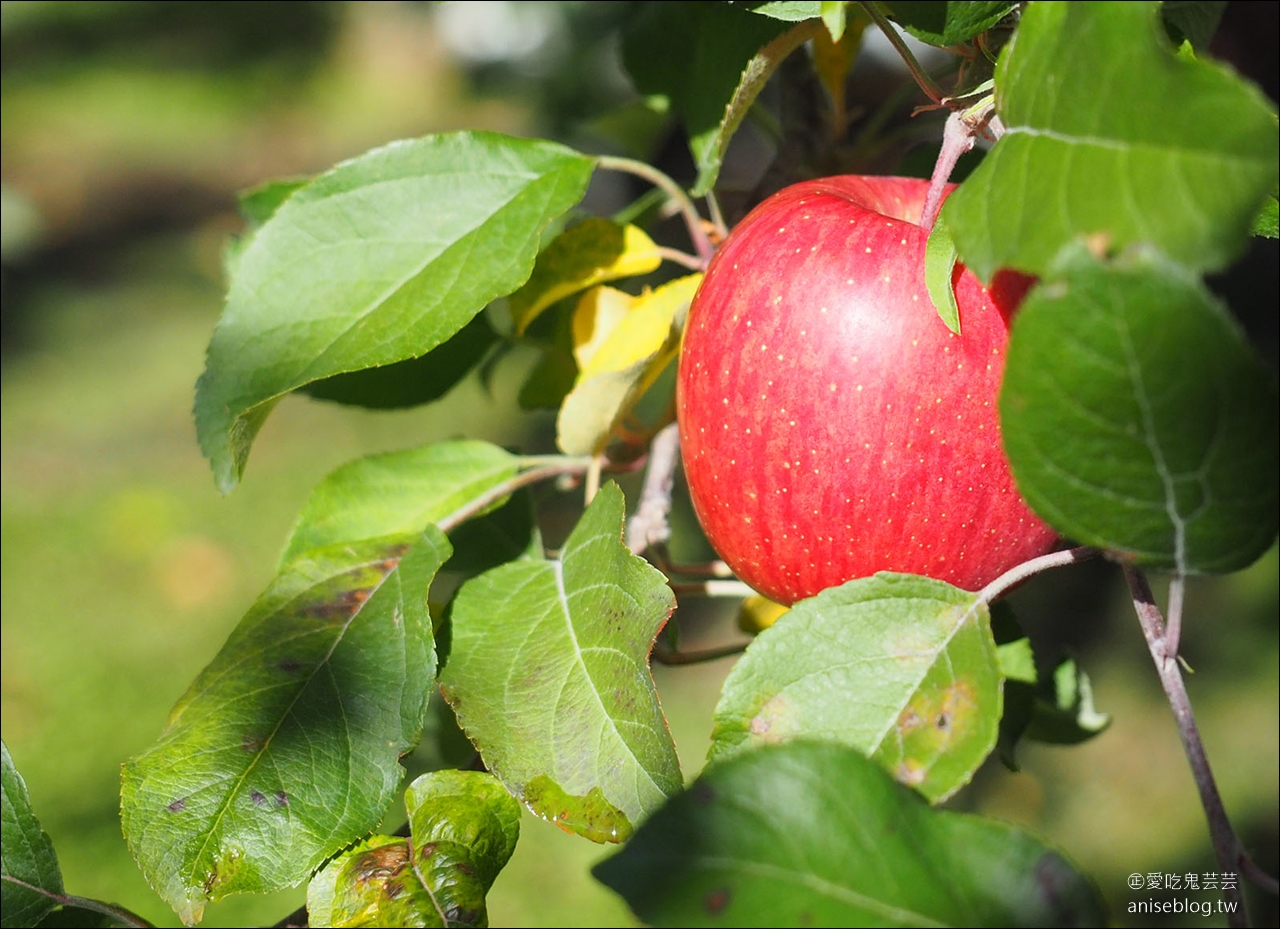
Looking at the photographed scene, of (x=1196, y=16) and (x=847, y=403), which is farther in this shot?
(x=1196, y=16)

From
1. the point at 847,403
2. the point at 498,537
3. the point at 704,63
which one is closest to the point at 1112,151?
the point at 847,403

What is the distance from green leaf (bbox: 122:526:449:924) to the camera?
1.82 ft

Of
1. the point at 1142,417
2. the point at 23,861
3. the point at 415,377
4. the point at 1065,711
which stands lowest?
the point at 1065,711

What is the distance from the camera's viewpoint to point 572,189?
2.32ft

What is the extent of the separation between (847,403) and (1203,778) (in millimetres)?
235

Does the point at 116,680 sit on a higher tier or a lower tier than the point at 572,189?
lower

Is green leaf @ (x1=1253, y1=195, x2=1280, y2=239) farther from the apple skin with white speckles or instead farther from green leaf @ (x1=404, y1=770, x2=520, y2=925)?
green leaf @ (x1=404, y1=770, x2=520, y2=925)

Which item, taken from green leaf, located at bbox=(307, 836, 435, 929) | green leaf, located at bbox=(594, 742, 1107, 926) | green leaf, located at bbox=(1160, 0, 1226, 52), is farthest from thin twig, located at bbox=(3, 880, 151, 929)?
green leaf, located at bbox=(1160, 0, 1226, 52)

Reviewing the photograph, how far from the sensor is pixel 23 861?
1.90ft

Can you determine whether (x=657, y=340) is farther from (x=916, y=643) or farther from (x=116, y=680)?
(x=116, y=680)

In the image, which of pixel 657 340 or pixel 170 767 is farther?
pixel 657 340

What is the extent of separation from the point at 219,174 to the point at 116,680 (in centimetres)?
213

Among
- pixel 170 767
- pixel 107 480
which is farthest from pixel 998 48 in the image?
pixel 107 480

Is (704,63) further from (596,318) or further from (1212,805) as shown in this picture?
(1212,805)
